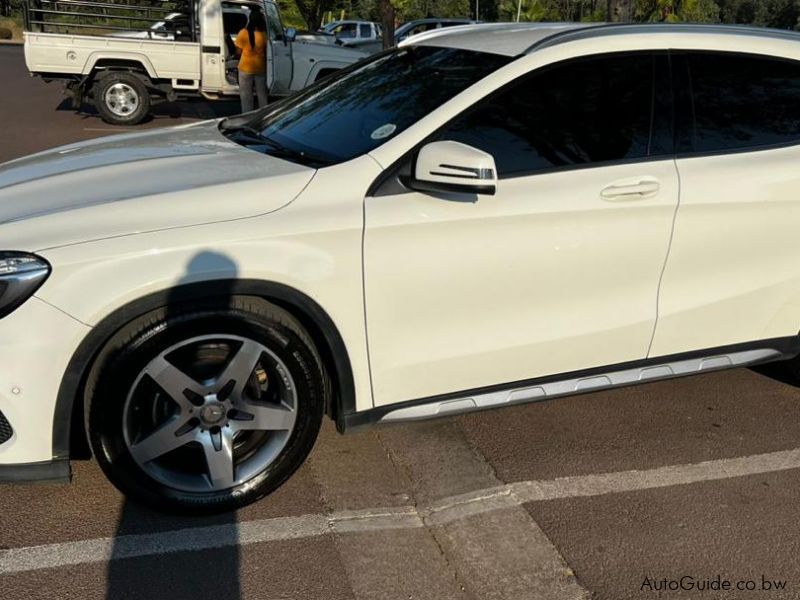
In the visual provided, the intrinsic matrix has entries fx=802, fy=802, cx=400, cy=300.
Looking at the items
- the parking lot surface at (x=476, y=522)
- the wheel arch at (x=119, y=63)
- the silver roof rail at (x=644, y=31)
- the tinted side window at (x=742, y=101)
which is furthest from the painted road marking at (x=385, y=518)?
the wheel arch at (x=119, y=63)

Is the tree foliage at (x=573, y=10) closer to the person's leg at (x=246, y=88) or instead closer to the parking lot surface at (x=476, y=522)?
the person's leg at (x=246, y=88)

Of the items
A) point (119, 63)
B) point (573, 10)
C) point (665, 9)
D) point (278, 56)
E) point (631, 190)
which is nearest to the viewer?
point (631, 190)

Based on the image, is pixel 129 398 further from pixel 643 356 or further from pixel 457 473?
pixel 643 356

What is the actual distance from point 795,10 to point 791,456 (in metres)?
50.7

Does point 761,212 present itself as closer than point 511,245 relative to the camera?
No

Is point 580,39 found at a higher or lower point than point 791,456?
higher

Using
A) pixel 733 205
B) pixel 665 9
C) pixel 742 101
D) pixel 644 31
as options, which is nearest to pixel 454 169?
pixel 644 31

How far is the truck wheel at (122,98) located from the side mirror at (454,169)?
10744 mm

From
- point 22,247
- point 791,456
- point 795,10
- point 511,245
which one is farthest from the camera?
point 795,10

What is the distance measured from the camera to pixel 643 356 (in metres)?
3.57

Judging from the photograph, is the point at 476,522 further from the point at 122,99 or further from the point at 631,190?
the point at 122,99

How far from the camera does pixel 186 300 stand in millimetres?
2764

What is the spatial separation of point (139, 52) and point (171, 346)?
10.6 m

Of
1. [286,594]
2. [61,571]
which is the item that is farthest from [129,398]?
[286,594]
